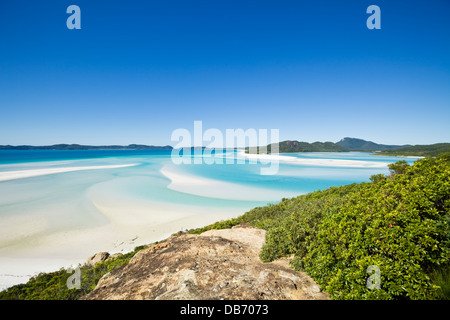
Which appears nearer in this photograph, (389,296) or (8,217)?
(389,296)

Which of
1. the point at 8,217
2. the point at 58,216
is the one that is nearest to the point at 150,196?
the point at 58,216

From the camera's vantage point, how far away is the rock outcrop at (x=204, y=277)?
364 cm

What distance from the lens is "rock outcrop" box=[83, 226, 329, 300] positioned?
3.64 metres

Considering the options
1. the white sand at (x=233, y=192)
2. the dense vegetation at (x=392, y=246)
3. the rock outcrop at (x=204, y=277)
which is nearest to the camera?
the dense vegetation at (x=392, y=246)

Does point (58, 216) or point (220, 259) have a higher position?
point (220, 259)

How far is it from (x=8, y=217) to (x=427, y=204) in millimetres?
26864

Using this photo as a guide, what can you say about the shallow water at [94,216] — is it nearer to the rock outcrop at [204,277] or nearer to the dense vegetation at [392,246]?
the rock outcrop at [204,277]

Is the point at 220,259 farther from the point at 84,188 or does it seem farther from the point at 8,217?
the point at 84,188

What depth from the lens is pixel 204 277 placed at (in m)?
4.20

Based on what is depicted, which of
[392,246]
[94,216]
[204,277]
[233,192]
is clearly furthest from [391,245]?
[233,192]

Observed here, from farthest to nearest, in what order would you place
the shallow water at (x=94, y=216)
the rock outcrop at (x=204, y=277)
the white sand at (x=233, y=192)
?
the white sand at (x=233, y=192), the shallow water at (x=94, y=216), the rock outcrop at (x=204, y=277)

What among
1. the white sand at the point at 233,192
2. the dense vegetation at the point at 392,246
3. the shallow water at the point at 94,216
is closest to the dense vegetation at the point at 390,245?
the dense vegetation at the point at 392,246

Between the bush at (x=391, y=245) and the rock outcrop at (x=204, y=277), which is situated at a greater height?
the bush at (x=391, y=245)

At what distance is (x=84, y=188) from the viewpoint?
93.7 feet
